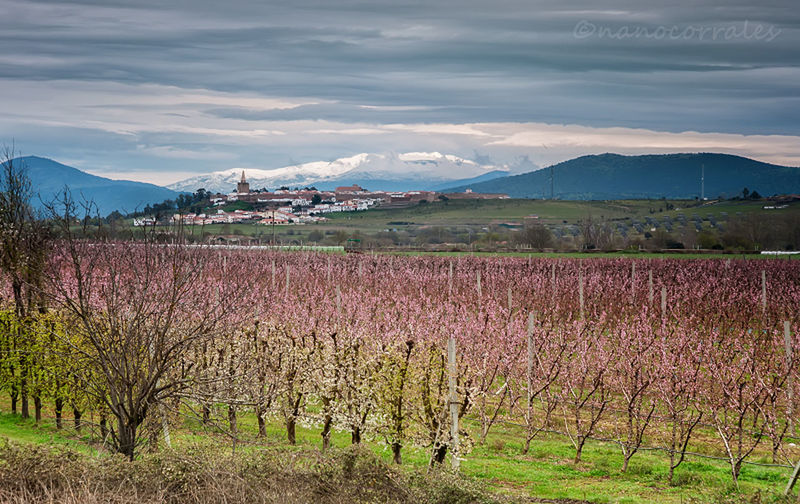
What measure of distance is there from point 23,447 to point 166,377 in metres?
3.45

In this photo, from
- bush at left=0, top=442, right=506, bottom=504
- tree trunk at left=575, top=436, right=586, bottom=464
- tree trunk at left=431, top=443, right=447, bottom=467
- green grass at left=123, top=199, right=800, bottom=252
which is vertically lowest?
tree trunk at left=575, top=436, right=586, bottom=464

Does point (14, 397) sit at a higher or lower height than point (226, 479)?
lower

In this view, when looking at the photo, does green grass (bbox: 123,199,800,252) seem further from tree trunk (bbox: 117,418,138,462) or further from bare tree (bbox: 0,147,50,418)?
tree trunk (bbox: 117,418,138,462)

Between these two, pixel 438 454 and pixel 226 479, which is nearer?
pixel 226 479

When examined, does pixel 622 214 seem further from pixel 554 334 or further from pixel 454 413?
pixel 454 413

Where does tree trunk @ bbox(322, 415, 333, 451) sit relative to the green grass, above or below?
below

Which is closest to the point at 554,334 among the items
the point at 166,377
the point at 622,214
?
the point at 166,377

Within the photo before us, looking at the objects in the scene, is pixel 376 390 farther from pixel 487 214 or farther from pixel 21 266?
pixel 487 214

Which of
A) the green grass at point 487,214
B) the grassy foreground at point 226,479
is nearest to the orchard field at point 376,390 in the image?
the grassy foreground at point 226,479

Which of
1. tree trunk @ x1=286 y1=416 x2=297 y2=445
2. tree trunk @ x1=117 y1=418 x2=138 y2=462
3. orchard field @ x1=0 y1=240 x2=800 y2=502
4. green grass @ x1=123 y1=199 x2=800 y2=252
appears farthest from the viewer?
green grass @ x1=123 y1=199 x2=800 y2=252

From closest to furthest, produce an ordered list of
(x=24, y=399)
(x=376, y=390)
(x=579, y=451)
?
1. (x=376, y=390)
2. (x=579, y=451)
3. (x=24, y=399)

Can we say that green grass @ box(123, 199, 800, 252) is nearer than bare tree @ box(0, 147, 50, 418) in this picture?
No

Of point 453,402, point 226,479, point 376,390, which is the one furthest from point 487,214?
point 226,479

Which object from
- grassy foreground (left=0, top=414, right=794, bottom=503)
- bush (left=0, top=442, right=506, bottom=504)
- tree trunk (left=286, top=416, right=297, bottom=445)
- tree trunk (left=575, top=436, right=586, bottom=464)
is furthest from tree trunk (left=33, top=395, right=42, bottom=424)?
tree trunk (left=575, top=436, right=586, bottom=464)
